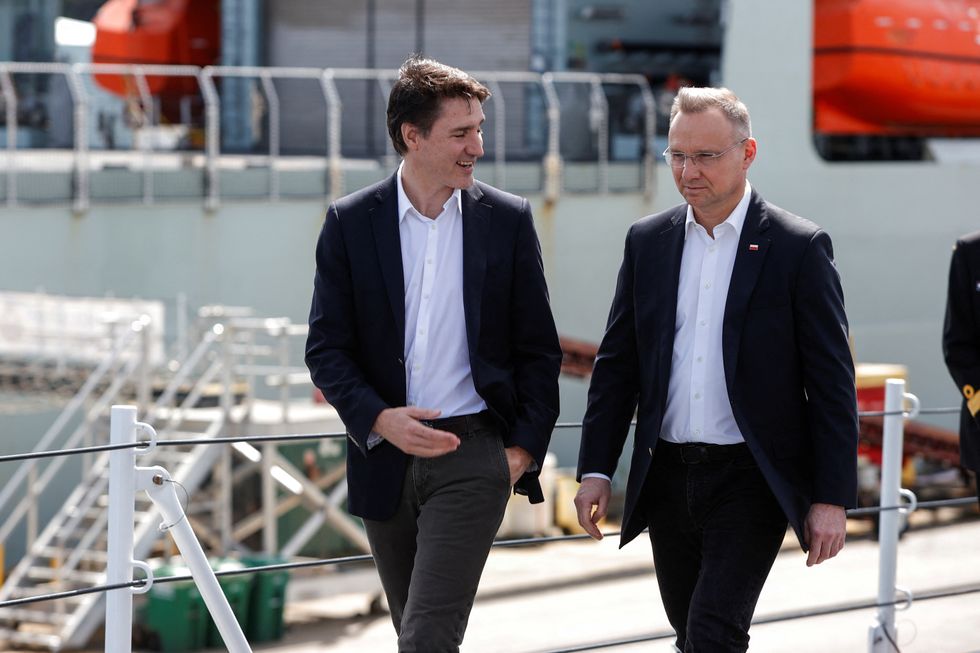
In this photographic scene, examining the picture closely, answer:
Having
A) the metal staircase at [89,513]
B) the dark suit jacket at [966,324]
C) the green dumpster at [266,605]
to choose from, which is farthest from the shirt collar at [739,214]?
the green dumpster at [266,605]

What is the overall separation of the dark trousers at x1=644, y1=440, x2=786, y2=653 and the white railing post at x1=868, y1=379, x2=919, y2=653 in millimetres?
1530

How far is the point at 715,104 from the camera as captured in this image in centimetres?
303

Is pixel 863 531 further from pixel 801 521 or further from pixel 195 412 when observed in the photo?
pixel 801 521

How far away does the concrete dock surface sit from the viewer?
9.81 m

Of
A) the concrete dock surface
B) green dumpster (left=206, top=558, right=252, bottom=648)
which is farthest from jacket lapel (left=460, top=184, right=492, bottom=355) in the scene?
green dumpster (left=206, top=558, right=252, bottom=648)

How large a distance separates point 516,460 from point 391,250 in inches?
20.0

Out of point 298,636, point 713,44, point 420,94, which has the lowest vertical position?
point 298,636

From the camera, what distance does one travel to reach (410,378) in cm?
307

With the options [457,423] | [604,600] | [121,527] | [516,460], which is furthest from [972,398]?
[604,600]

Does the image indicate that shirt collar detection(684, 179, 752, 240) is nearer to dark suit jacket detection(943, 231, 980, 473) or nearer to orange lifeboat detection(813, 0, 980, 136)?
dark suit jacket detection(943, 231, 980, 473)

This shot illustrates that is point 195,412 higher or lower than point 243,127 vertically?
lower

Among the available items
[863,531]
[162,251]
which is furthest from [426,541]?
[863,531]

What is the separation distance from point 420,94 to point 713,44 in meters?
16.2

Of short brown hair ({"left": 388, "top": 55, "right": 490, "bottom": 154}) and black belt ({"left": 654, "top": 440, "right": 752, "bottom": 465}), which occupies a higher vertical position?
short brown hair ({"left": 388, "top": 55, "right": 490, "bottom": 154})
